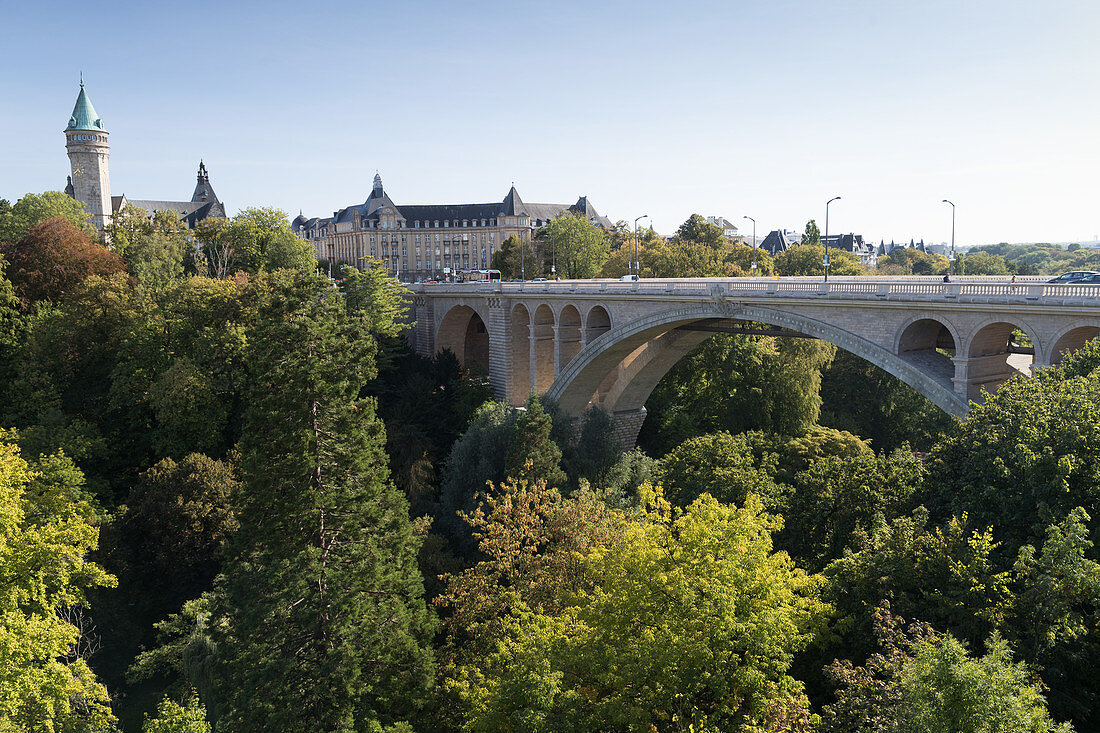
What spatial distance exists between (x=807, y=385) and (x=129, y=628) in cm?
3614

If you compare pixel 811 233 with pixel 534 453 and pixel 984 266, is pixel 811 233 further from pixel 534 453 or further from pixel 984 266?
pixel 534 453

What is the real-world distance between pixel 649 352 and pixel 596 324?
344cm

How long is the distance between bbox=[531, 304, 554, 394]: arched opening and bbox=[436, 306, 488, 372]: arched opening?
7887mm

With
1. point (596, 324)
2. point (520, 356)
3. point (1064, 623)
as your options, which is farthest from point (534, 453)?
point (520, 356)

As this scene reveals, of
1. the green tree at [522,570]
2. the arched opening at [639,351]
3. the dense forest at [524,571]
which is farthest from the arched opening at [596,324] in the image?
the green tree at [522,570]

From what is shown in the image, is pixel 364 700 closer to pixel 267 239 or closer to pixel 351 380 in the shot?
pixel 351 380

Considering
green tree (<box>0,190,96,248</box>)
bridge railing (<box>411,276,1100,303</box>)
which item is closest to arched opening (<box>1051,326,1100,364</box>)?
bridge railing (<box>411,276,1100,303</box>)

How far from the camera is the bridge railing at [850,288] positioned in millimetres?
19234

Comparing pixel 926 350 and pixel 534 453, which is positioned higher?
pixel 926 350

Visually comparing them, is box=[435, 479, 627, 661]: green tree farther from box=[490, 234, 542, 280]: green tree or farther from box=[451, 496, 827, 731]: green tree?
box=[490, 234, 542, 280]: green tree

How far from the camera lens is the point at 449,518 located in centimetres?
3103

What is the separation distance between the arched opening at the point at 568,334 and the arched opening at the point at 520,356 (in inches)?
174

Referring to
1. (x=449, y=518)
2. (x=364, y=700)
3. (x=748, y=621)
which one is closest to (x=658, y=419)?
(x=449, y=518)

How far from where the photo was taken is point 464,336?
56.2 metres
